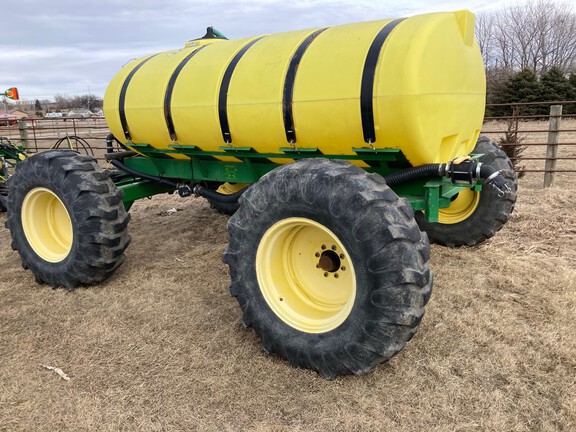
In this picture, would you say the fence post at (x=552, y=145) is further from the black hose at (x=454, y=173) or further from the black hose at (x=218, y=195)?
the black hose at (x=218, y=195)

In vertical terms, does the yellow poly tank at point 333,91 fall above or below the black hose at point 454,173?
above

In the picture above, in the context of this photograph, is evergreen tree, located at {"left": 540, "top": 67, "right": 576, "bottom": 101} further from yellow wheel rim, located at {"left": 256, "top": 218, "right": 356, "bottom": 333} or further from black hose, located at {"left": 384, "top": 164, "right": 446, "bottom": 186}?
yellow wheel rim, located at {"left": 256, "top": 218, "right": 356, "bottom": 333}

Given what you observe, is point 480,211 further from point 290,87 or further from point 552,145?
point 552,145

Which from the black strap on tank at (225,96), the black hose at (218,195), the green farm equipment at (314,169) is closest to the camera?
the green farm equipment at (314,169)

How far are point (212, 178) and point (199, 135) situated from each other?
54cm

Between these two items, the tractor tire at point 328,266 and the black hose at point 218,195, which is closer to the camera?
the tractor tire at point 328,266

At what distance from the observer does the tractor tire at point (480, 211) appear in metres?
4.60

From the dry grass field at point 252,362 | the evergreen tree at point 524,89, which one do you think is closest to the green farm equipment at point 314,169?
the dry grass field at point 252,362

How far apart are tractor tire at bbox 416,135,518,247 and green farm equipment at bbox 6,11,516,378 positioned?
0.09 feet

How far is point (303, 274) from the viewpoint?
3.37 metres

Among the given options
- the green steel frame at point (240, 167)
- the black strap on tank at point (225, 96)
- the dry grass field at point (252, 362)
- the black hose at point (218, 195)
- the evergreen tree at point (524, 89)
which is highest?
the evergreen tree at point (524, 89)

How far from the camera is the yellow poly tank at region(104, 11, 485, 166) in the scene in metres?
3.05

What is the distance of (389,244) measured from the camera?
2652mm

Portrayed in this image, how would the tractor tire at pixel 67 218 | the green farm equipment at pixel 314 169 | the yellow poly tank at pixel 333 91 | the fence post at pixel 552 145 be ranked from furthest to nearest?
the fence post at pixel 552 145 < the tractor tire at pixel 67 218 < the yellow poly tank at pixel 333 91 < the green farm equipment at pixel 314 169
